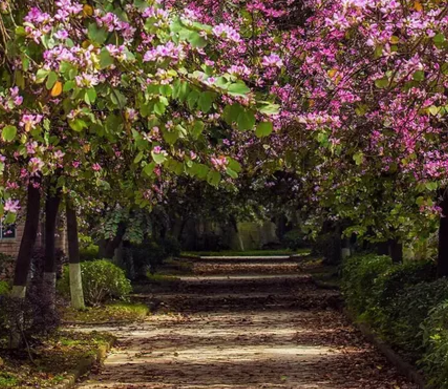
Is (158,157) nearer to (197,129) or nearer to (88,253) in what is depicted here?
(197,129)

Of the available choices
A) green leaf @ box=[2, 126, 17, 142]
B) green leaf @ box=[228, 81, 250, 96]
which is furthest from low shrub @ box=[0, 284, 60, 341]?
green leaf @ box=[228, 81, 250, 96]

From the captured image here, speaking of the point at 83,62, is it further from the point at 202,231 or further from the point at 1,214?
the point at 202,231

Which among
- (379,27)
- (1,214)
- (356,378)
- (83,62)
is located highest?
(379,27)

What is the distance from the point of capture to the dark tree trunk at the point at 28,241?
15211mm

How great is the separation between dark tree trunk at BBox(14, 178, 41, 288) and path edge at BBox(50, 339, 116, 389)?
150 cm

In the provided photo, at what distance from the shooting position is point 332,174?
12734 millimetres

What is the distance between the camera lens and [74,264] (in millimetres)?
22266

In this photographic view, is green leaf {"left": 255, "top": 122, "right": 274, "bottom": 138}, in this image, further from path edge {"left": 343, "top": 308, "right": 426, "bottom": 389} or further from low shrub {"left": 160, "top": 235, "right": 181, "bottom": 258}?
low shrub {"left": 160, "top": 235, "right": 181, "bottom": 258}

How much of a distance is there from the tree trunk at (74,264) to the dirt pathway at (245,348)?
1638mm

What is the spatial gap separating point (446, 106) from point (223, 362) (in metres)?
8.00

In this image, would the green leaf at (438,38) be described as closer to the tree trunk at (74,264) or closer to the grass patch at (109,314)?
the grass patch at (109,314)

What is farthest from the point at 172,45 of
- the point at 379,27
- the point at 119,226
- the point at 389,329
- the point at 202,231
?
the point at 202,231

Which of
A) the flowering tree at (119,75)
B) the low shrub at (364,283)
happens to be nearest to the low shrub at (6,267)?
the low shrub at (364,283)

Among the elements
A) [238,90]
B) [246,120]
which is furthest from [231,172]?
[238,90]
